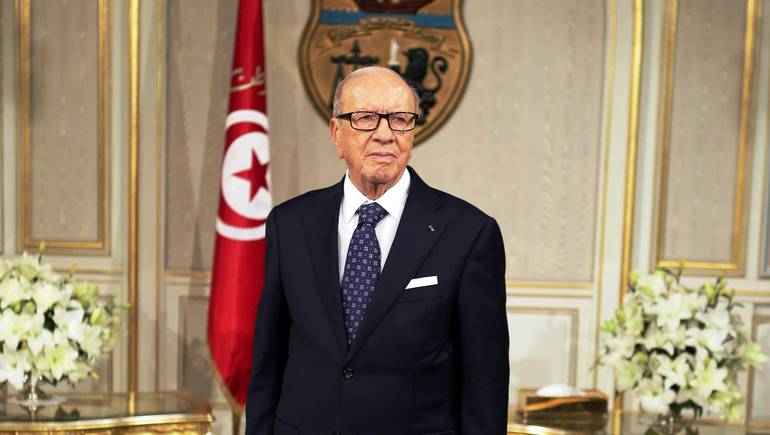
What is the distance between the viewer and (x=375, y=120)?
5.96 feet

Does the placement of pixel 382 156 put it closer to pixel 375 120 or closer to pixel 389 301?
pixel 375 120

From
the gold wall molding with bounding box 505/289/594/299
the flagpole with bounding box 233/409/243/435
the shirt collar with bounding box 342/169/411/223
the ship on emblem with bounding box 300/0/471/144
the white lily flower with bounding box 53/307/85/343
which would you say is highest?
the ship on emblem with bounding box 300/0/471/144

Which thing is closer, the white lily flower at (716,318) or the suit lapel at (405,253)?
the suit lapel at (405,253)

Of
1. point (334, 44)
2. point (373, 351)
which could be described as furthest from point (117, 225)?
point (373, 351)

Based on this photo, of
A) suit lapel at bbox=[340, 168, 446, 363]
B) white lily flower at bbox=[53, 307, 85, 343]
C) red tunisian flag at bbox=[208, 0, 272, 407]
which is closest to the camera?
suit lapel at bbox=[340, 168, 446, 363]

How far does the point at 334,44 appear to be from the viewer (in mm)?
4355

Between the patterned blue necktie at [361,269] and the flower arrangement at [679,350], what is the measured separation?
1.57 m

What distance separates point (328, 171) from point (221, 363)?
1.18m

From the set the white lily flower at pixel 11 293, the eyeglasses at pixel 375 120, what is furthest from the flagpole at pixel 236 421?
the eyeglasses at pixel 375 120

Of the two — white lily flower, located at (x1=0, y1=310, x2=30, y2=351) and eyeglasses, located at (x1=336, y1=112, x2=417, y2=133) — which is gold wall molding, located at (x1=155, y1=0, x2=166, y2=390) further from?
eyeglasses, located at (x1=336, y1=112, x2=417, y2=133)

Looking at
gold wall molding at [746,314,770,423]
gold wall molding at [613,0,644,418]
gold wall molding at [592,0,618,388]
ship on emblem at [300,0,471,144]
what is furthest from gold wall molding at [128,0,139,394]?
gold wall molding at [746,314,770,423]

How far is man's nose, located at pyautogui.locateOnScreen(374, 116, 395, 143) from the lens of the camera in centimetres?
180

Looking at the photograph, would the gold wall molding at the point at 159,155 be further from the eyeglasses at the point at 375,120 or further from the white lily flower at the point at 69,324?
the eyeglasses at the point at 375,120

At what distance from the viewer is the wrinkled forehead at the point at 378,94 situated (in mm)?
1804
